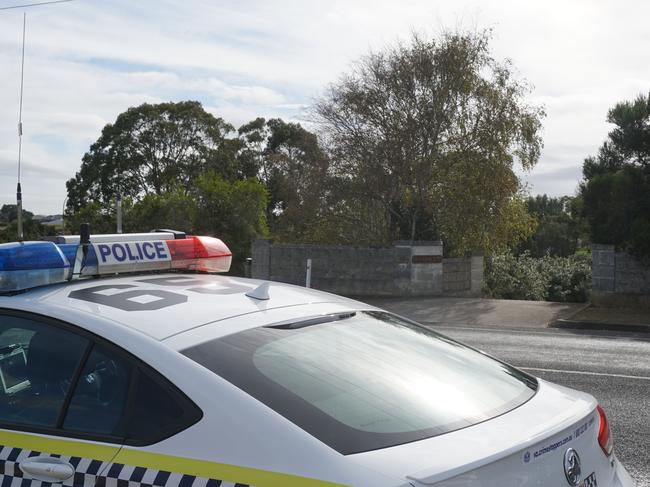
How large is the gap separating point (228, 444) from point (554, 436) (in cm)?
105

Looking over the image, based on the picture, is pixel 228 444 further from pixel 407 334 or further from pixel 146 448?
pixel 407 334

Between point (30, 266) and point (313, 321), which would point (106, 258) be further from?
point (313, 321)

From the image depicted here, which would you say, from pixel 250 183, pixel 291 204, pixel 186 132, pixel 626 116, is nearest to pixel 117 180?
pixel 186 132

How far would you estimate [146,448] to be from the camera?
2494 millimetres

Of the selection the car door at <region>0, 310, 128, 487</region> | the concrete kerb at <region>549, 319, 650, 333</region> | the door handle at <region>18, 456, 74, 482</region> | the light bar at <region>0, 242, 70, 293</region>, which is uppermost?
the light bar at <region>0, 242, 70, 293</region>

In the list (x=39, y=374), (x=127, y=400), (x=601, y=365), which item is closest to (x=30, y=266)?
(x=39, y=374)

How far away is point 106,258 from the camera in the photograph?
145 inches

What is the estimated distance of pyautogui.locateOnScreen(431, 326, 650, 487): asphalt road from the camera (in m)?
6.44

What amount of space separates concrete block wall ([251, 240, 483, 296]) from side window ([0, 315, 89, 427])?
1699 cm

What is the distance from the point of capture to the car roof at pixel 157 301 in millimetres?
2859

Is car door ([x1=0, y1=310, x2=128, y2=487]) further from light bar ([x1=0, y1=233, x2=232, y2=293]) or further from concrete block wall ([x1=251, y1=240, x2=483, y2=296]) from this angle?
concrete block wall ([x1=251, y1=240, x2=483, y2=296])

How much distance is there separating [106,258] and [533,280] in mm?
21593

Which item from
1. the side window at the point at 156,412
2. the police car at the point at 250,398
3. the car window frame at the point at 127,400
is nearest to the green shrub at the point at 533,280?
the police car at the point at 250,398

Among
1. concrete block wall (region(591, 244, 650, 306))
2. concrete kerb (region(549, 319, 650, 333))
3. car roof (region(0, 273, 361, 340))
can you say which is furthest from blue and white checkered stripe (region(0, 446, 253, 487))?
concrete block wall (region(591, 244, 650, 306))
